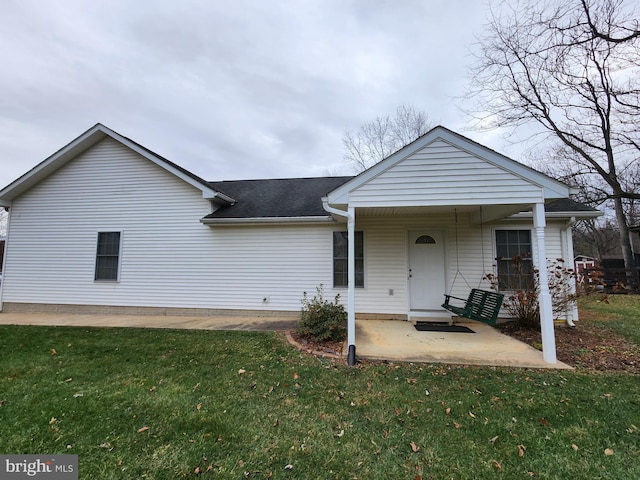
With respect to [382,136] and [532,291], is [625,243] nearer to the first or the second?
[382,136]

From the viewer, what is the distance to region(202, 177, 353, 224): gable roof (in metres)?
8.00

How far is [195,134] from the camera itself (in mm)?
15969

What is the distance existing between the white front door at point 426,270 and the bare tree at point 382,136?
13.6 meters

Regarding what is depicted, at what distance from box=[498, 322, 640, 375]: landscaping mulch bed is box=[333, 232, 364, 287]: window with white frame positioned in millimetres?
3673

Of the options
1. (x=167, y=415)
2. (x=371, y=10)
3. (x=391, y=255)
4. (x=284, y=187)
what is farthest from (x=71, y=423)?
(x=371, y=10)

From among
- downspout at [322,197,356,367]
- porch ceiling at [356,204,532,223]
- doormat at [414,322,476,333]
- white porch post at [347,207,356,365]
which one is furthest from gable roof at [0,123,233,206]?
doormat at [414,322,476,333]

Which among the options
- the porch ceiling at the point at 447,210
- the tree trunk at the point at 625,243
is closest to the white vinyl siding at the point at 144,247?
the porch ceiling at the point at 447,210

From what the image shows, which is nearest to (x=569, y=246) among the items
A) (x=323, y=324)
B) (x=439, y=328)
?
(x=439, y=328)

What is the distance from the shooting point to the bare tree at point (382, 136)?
1994cm

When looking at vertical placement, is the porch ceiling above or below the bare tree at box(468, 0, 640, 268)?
below

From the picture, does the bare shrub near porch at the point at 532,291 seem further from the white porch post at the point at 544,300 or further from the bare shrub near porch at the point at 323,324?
the bare shrub near porch at the point at 323,324

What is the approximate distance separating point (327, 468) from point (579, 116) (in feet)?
65.4

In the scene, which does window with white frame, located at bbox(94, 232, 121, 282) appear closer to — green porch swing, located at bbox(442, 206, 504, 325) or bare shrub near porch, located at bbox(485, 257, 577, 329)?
green porch swing, located at bbox(442, 206, 504, 325)

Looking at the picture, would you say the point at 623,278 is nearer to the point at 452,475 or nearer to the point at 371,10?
the point at 371,10
